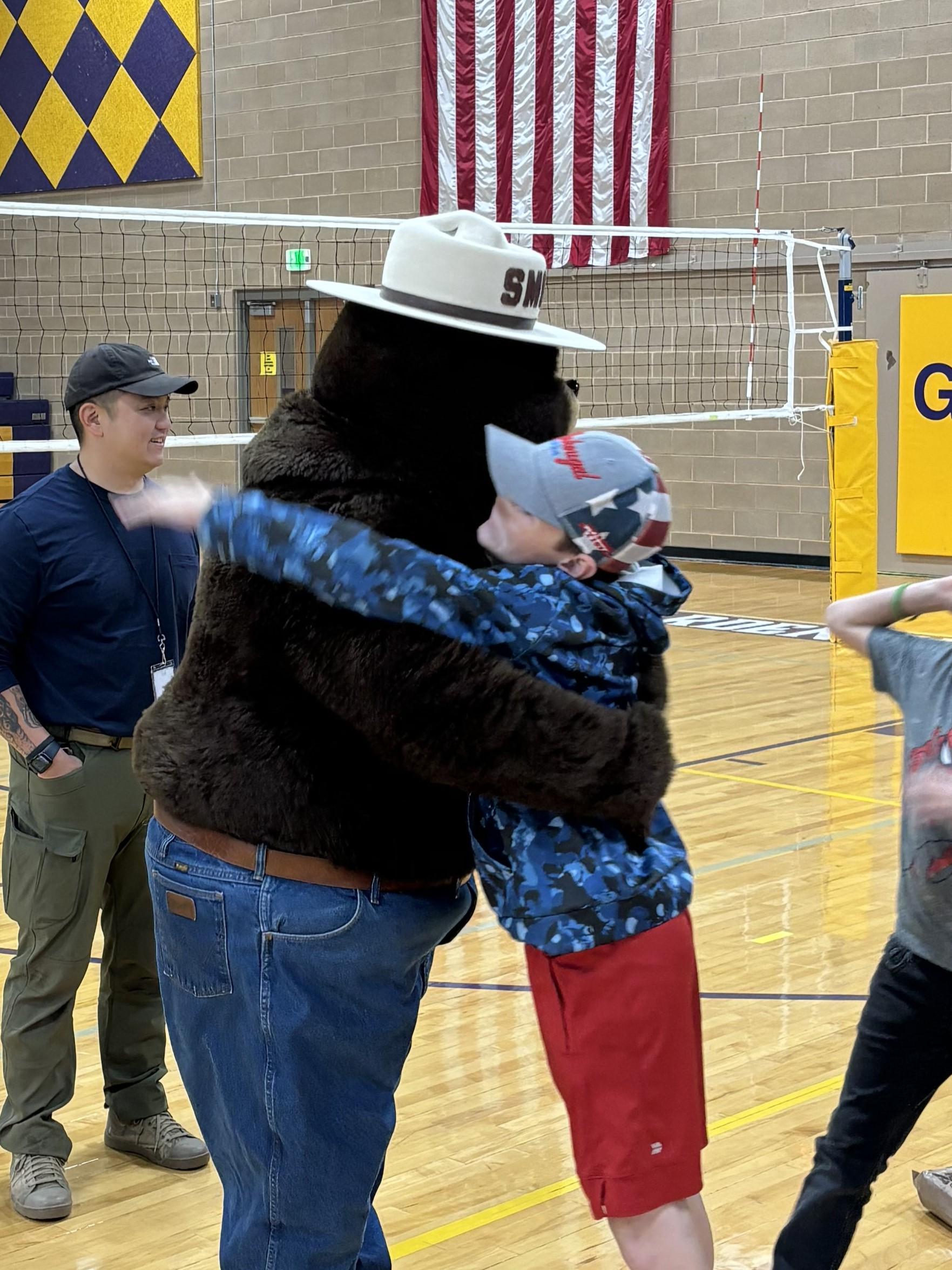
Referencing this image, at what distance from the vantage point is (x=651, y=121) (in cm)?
1340

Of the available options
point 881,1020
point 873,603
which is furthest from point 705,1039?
point 873,603

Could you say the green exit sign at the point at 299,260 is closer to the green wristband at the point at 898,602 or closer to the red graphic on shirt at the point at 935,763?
the green wristband at the point at 898,602

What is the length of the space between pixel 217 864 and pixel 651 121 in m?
12.6

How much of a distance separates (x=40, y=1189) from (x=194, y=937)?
59.9 inches

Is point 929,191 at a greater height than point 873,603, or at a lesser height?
greater

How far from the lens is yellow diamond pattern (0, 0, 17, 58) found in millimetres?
18141

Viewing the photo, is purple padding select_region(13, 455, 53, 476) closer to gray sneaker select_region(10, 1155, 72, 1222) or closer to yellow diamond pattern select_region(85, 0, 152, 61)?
yellow diamond pattern select_region(85, 0, 152, 61)

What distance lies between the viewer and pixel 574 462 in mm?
1727

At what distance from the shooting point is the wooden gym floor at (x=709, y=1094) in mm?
2928

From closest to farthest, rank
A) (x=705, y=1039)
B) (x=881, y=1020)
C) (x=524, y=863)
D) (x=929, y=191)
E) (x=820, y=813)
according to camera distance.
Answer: (x=524, y=863), (x=881, y=1020), (x=705, y=1039), (x=820, y=813), (x=929, y=191)

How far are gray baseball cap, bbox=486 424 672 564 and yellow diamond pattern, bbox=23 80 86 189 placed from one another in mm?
17395

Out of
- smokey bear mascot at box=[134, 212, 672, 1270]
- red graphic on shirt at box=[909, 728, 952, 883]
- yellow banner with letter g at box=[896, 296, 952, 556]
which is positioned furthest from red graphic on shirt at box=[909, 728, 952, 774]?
yellow banner with letter g at box=[896, 296, 952, 556]

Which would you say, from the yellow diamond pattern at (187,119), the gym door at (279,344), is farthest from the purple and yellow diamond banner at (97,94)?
the gym door at (279,344)

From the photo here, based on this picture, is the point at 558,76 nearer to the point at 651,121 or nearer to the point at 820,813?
the point at 651,121
